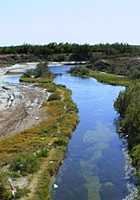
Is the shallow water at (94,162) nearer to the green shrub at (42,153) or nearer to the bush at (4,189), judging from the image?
the green shrub at (42,153)

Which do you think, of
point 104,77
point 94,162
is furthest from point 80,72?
point 94,162

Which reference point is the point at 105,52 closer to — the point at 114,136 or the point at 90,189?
the point at 114,136

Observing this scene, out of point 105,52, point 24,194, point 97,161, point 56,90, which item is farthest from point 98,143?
point 105,52

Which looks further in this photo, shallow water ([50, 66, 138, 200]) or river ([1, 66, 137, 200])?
shallow water ([50, 66, 138, 200])

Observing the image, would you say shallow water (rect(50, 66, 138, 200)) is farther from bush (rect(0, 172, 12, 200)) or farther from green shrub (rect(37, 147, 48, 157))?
bush (rect(0, 172, 12, 200))

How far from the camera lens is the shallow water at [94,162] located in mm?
32781

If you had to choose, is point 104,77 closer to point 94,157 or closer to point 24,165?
point 94,157

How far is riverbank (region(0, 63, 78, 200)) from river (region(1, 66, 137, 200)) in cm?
88

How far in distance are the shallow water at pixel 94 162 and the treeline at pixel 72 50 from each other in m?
108

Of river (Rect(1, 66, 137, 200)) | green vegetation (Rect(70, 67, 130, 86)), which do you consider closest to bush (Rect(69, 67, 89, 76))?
green vegetation (Rect(70, 67, 130, 86))

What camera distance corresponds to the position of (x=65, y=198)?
1240 inches

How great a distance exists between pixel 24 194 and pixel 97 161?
1235 centimetres

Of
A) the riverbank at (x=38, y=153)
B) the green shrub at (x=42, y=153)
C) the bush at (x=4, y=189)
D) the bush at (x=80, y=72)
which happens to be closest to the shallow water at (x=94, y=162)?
the riverbank at (x=38, y=153)

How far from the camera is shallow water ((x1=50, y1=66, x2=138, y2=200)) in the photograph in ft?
108
